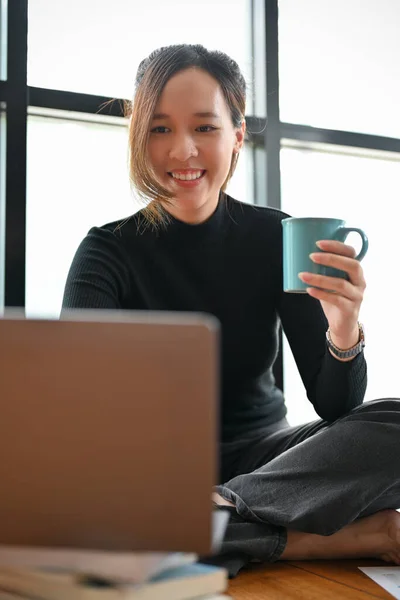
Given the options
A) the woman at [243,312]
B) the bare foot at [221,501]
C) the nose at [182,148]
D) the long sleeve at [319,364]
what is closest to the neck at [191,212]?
the woman at [243,312]

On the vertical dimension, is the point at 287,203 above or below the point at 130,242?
above

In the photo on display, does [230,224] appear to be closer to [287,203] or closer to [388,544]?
[287,203]

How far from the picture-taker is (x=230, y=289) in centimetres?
169

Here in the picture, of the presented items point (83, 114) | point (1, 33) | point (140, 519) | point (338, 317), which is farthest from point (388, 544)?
point (1, 33)

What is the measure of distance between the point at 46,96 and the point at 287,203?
0.82 m

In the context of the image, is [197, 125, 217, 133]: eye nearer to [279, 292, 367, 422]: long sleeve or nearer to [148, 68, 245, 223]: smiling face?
[148, 68, 245, 223]: smiling face

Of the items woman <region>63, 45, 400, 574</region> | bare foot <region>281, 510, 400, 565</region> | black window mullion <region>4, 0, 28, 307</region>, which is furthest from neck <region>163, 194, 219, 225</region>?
bare foot <region>281, 510, 400, 565</region>

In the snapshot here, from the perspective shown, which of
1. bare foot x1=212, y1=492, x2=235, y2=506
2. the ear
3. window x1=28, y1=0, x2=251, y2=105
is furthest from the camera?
window x1=28, y1=0, x2=251, y2=105

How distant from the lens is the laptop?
21.8 inches

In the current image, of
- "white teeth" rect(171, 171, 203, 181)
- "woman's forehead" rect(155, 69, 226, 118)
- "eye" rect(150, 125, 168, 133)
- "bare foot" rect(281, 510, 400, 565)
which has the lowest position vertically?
"bare foot" rect(281, 510, 400, 565)

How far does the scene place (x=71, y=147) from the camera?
1.98 metres

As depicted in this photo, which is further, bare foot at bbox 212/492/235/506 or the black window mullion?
the black window mullion

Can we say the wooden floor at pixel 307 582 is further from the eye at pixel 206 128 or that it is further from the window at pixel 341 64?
the window at pixel 341 64

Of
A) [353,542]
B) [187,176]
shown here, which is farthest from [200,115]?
[353,542]
